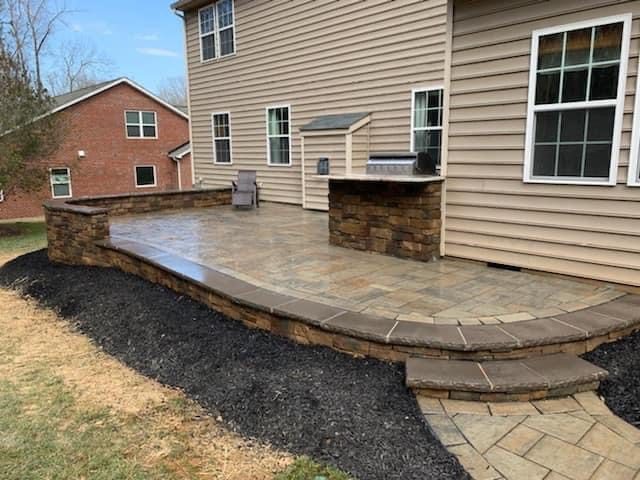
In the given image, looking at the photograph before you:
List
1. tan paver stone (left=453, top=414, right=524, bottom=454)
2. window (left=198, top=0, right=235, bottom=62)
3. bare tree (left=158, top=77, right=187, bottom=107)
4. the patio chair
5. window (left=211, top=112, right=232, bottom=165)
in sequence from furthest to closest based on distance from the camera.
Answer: bare tree (left=158, top=77, right=187, bottom=107)
window (left=211, top=112, right=232, bottom=165)
window (left=198, top=0, right=235, bottom=62)
the patio chair
tan paver stone (left=453, top=414, right=524, bottom=454)

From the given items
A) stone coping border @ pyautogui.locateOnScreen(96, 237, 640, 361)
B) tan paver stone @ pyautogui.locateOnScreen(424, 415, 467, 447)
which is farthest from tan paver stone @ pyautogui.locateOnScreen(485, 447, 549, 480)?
stone coping border @ pyautogui.locateOnScreen(96, 237, 640, 361)

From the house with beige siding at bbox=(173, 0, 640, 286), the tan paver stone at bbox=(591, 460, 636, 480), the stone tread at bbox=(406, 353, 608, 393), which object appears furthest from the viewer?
the house with beige siding at bbox=(173, 0, 640, 286)

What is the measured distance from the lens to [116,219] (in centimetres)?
829

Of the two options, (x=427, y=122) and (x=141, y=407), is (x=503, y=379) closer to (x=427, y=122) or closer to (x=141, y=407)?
(x=141, y=407)

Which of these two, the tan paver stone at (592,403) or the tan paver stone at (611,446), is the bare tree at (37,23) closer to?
the tan paver stone at (592,403)

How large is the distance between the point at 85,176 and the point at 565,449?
1989 cm

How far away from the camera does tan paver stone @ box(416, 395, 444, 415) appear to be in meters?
2.49

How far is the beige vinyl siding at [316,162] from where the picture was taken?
26.0 ft

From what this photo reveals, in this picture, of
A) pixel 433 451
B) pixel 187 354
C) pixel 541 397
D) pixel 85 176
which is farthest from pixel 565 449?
pixel 85 176

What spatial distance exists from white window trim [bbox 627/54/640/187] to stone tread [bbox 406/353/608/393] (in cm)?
165

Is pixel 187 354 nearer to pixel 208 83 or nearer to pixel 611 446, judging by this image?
pixel 611 446

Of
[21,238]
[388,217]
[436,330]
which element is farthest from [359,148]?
[21,238]

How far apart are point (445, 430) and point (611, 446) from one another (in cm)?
78

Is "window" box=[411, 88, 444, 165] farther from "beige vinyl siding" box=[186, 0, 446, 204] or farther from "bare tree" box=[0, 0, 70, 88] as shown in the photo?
"bare tree" box=[0, 0, 70, 88]
